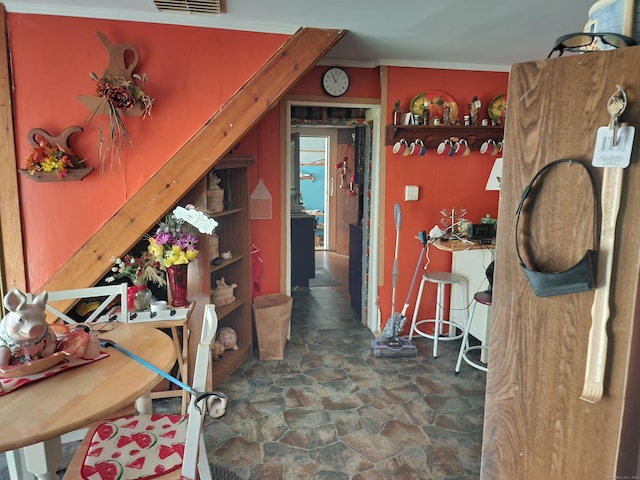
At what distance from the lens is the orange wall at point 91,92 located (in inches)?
92.4

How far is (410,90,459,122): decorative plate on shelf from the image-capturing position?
351cm

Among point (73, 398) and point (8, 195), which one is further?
point (8, 195)

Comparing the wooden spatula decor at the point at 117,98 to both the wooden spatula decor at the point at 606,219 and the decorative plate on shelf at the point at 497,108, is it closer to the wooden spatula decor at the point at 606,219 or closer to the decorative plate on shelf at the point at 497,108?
the wooden spatula decor at the point at 606,219

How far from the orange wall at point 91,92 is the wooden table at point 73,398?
1.02 meters

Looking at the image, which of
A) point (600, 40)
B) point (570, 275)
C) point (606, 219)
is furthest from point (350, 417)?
point (600, 40)

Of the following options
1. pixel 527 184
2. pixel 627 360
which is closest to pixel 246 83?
pixel 527 184

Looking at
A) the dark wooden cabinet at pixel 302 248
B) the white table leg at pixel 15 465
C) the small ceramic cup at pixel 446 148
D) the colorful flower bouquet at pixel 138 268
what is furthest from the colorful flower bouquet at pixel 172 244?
the dark wooden cabinet at pixel 302 248

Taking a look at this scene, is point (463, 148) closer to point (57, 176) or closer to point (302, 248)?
point (302, 248)

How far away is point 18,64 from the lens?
2322 mm

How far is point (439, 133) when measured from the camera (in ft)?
11.8

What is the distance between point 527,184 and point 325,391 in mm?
2153

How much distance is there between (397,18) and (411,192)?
148 cm

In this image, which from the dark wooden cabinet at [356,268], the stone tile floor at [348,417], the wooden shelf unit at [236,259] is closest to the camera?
the stone tile floor at [348,417]

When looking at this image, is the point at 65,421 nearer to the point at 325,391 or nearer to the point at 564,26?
the point at 325,391
